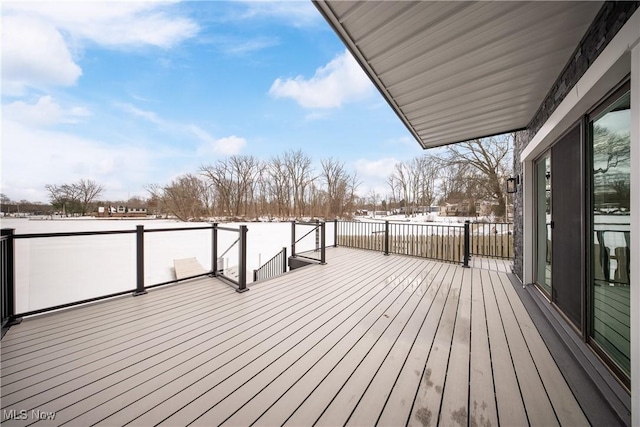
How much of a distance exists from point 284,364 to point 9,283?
282cm

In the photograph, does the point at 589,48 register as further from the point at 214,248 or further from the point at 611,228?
Result: the point at 214,248

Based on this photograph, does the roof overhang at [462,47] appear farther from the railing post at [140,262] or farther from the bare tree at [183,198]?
the bare tree at [183,198]

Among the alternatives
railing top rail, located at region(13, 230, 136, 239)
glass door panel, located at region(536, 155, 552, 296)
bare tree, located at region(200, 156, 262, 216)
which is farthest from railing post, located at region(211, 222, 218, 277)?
bare tree, located at region(200, 156, 262, 216)

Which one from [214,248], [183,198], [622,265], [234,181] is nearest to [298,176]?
[234,181]

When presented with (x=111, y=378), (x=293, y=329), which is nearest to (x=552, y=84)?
(x=293, y=329)

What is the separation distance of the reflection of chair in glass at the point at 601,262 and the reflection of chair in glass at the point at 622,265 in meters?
0.12

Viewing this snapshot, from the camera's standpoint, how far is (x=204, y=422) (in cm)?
A: 121

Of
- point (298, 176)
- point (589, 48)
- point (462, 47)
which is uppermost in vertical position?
point (298, 176)

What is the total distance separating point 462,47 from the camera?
6.11 ft

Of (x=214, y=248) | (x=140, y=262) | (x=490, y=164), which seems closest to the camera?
(x=140, y=262)

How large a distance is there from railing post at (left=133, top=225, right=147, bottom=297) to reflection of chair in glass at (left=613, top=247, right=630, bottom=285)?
4.53 m

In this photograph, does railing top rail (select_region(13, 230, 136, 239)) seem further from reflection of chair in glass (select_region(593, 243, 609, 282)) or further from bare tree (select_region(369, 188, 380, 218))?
bare tree (select_region(369, 188, 380, 218))

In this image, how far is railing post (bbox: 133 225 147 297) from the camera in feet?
9.74

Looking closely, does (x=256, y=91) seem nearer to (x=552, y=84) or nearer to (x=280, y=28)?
(x=280, y=28)
